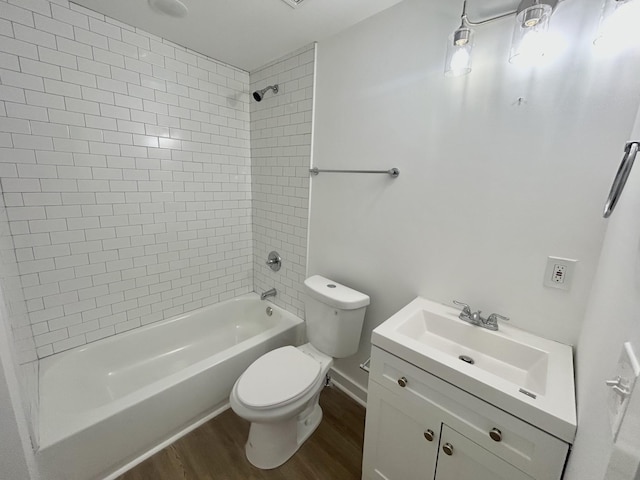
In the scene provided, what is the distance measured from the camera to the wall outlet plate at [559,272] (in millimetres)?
993

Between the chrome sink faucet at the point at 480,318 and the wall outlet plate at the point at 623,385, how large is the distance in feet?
2.24

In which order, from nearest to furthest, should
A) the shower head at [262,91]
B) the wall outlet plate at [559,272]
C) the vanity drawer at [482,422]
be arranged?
the vanity drawer at [482,422]
the wall outlet plate at [559,272]
the shower head at [262,91]

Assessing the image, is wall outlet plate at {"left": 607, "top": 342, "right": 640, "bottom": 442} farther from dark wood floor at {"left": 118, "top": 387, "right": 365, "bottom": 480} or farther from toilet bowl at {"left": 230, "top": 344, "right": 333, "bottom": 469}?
dark wood floor at {"left": 118, "top": 387, "right": 365, "bottom": 480}

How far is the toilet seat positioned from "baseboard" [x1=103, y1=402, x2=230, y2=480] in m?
0.56

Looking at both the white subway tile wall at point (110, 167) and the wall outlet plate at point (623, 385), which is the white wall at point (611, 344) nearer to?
the wall outlet plate at point (623, 385)

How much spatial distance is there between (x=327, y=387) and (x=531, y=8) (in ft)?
7.41

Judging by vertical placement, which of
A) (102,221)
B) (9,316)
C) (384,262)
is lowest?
(9,316)

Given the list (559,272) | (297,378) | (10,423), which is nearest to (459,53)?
(559,272)

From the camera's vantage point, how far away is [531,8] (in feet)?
2.87

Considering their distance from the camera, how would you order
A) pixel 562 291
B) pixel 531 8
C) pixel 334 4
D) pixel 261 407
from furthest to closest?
pixel 334 4, pixel 261 407, pixel 562 291, pixel 531 8

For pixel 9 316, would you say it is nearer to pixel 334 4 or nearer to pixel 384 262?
pixel 384 262

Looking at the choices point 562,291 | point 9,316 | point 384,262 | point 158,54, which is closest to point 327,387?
point 384,262

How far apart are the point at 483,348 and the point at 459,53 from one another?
125 cm

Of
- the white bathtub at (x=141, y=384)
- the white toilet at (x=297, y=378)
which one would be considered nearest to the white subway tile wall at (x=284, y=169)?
the white bathtub at (x=141, y=384)
